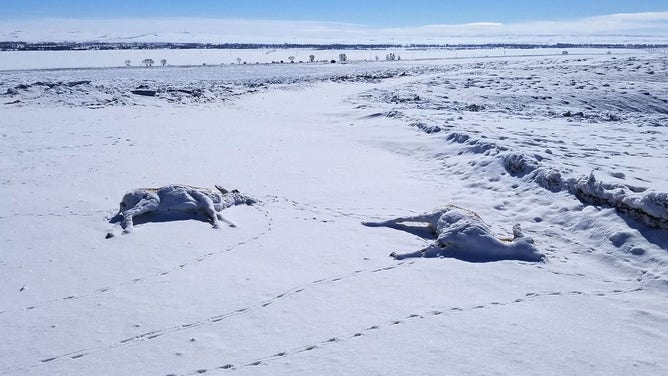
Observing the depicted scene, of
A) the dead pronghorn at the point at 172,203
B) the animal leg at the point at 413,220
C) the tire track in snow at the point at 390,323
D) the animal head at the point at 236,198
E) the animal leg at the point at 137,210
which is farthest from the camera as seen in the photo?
the animal head at the point at 236,198

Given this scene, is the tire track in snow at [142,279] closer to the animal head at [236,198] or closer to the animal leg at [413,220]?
the animal head at [236,198]

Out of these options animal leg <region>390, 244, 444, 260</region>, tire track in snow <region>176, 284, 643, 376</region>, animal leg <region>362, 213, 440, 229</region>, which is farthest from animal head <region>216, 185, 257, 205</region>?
tire track in snow <region>176, 284, 643, 376</region>

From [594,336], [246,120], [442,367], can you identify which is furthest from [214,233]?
[246,120]

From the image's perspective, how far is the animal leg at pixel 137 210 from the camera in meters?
6.68

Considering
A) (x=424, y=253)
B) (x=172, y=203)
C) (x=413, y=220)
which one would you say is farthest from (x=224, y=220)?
(x=424, y=253)

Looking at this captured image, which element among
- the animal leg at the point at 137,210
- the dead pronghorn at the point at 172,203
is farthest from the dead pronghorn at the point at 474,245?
the animal leg at the point at 137,210

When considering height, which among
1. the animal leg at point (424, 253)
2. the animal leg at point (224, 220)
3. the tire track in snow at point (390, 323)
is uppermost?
the animal leg at point (224, 220)

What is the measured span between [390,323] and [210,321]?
4.99 ft

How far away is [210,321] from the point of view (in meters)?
4.50

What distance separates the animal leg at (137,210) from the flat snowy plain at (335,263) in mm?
138

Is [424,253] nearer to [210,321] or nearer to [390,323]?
[390,323]

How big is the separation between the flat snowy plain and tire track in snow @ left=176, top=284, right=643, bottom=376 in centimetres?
2

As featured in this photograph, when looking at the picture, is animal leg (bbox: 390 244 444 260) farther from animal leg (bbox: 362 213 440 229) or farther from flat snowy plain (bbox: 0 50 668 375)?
animal leg (bbox: 362 213 440 229)

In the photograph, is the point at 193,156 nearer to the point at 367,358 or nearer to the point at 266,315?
the point at 266,315
